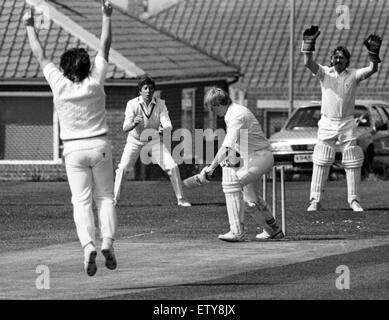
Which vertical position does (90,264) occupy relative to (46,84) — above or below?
above

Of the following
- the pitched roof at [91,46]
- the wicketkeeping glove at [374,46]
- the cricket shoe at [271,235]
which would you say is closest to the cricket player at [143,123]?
the wicketkeeping glove at [374,46]

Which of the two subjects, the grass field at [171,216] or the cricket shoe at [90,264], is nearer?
the cricket shoe at [90,264]

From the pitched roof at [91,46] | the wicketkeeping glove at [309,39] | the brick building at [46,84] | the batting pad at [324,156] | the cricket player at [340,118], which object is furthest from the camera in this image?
the pitched roof at [91,46]

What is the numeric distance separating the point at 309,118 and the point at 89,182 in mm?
19385

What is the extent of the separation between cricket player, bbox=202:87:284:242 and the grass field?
1125 millimetres

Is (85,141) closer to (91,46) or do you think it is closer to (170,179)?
(170,179)

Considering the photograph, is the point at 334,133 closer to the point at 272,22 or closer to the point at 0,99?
the point at 0,99

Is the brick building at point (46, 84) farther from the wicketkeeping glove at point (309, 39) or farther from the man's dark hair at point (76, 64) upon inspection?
the man's dark hair at point (76, 64)

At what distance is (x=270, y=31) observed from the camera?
180 feet

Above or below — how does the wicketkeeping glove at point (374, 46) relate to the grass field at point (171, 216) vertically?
above

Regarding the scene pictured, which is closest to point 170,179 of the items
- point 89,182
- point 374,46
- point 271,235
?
point 374,46

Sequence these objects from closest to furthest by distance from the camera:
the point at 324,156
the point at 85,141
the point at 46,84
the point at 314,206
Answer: the point at 85,141 → the point at 324,156 → the point at 314,206 → the point at 46,84

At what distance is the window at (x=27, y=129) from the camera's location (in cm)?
3538

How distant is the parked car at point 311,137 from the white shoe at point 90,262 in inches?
681
